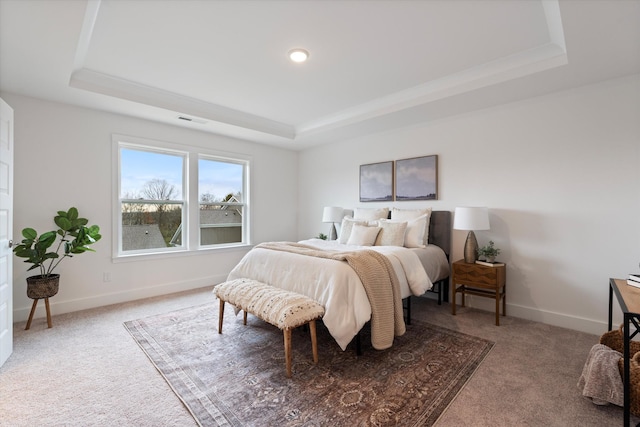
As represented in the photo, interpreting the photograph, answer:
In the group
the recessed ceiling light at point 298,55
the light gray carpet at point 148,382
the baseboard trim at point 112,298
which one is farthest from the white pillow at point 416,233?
the baseboard trim at point 112,298

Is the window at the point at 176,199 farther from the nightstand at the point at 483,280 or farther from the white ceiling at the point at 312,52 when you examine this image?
the nightstand at the point at 483,280

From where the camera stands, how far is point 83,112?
360cm

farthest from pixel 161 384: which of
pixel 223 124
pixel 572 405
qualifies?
pixel 223 124

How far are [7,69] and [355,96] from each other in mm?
3403

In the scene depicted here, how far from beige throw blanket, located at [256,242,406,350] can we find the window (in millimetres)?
2847

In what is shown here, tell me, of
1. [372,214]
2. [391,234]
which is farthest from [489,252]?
[372,214]

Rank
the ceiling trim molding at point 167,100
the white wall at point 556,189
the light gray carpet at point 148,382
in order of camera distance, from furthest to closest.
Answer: the ceiling trim molding at point 167,100, the white wall at point 556,189, the light gray carpet at point 148,382

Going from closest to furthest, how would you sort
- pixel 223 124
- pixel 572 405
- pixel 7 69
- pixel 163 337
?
pixel 572 405
pixel 7 69
pixel 163 337
pixel 223 124

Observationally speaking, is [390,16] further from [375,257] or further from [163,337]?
[163,337]

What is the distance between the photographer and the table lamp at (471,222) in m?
3.25

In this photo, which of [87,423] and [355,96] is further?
[355,96]

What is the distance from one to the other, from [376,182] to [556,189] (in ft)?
7.37

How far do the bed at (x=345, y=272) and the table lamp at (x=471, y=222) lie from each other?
1.25 ft

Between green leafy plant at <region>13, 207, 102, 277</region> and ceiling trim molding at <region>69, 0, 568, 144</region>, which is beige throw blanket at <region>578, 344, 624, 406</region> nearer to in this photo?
ceiling trim molding at <region>69, 0, 568, 144</region>
